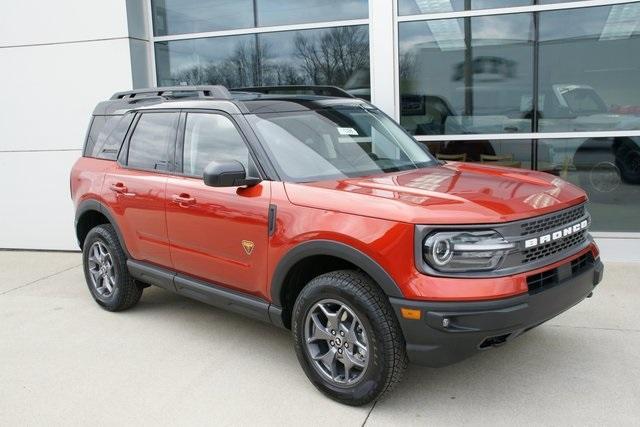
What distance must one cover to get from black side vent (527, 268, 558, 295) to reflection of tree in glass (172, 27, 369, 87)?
4715 mm

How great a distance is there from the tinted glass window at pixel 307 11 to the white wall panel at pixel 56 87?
1.87 meters

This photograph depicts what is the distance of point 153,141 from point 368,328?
2.59 m

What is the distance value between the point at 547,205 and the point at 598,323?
1.83 m

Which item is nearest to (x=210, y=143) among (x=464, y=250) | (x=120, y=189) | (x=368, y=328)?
(x=120, y=189)

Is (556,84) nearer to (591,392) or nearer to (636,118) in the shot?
(636,118)

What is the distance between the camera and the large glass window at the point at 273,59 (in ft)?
24.9

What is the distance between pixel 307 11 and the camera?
7.80 m

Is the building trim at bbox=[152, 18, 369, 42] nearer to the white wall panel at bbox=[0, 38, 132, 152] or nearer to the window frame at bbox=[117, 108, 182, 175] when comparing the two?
the white wall panel at bbox=[0, 38, 132, 152]

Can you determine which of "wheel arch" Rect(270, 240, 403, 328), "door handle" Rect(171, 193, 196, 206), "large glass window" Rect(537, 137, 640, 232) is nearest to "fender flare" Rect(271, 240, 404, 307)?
"wheel arch" Rect(270, 240, 403, 328)

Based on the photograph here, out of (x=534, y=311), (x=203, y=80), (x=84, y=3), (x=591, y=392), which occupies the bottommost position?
(x=591, y=392)

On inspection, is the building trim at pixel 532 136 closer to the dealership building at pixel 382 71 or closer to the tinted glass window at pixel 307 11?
the dealership building at pixel 382 71

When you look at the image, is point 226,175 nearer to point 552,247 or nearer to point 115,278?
point 552,247

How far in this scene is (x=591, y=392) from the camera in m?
3.65

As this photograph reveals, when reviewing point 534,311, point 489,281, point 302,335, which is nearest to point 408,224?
point 489,281
